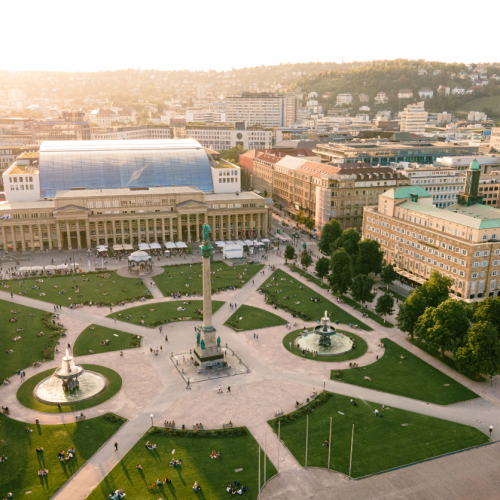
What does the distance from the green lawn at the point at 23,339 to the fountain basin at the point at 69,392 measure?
25.6 ft

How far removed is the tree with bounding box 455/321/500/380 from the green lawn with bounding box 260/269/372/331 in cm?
2492

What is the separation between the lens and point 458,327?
8688 cm

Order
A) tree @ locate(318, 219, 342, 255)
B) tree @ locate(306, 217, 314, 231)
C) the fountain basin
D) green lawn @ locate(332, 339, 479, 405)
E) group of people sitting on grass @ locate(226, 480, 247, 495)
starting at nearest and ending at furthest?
group of people sitting on grass @ locate(226, 480, 247, 495), the fountain basin, green lawn @ locate(332, 339, 479, 405), tree @ locate(318, 219, 342, 255), tree @ locate(306, 217, 314, 231)

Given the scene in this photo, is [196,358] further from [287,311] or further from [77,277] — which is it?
[77,277]

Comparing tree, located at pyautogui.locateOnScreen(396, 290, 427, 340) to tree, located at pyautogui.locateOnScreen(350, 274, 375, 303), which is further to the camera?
tree, located at pyautogui.locateOnScreen(350, 274, 375, 303)

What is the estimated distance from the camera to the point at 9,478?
6128cm

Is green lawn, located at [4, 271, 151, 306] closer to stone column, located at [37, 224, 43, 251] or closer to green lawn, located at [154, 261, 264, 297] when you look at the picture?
green lawn, located at [154, 261, 264, 297]

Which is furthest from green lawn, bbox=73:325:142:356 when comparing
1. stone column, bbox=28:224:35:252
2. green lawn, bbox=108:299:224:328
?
stone column, bbox=28:224:35:252

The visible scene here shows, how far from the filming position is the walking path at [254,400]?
60531mm

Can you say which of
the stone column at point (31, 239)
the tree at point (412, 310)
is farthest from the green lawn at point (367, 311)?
the stone column at point (31, 239)

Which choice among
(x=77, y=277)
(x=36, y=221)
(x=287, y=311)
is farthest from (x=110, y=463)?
(x=36, y=221)

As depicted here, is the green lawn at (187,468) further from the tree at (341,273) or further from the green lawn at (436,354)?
the tree at (341,273)

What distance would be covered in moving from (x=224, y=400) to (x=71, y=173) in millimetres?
126038

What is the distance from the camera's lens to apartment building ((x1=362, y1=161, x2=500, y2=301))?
112 metres
